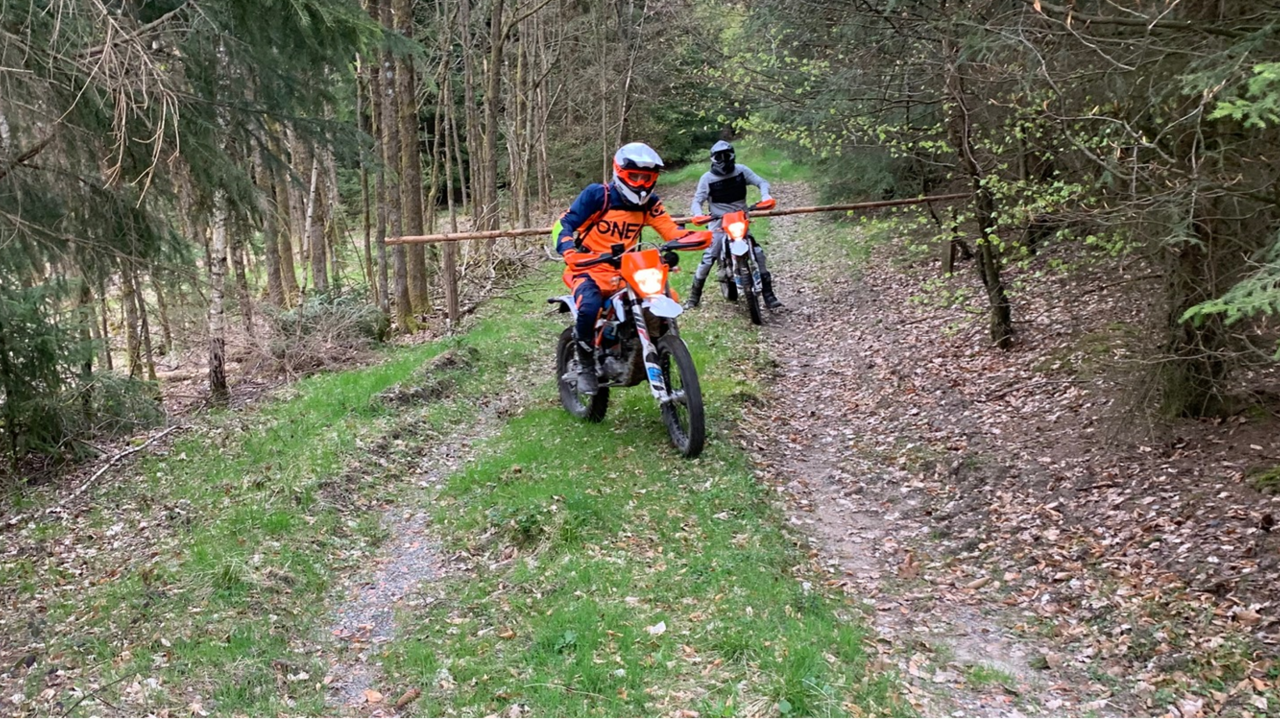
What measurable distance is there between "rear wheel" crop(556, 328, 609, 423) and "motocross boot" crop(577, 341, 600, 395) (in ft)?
0.44

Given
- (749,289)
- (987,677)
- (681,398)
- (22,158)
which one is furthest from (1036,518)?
(22,158)

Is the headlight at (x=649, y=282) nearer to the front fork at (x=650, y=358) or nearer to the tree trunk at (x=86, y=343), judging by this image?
the front fork at (x=650, y=358)

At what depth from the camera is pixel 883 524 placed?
257 inches

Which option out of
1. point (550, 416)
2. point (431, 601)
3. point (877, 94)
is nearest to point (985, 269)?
point (877, 94)

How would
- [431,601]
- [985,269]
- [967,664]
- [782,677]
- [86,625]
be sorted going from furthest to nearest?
[985,269]
[431,601]
[86,625]
[967,664]
[782,677]

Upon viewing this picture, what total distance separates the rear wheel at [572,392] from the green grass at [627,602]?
594 millimetres

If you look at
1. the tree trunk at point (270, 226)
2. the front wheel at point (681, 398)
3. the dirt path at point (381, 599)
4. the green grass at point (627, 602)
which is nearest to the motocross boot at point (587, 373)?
the green grass at point (627, 602)

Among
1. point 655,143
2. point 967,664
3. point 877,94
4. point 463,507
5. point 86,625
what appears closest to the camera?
point 967,664

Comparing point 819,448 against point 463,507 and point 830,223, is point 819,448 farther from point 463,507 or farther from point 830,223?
point 830,223

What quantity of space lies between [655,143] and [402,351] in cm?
2668

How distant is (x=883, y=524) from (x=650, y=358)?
2.36 metres

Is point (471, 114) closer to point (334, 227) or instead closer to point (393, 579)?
point (334, 227)

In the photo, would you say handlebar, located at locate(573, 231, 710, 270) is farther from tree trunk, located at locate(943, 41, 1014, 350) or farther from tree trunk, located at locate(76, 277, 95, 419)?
tree trunk, located at locate(76, 277, 95, 419)

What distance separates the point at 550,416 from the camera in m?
8.98
